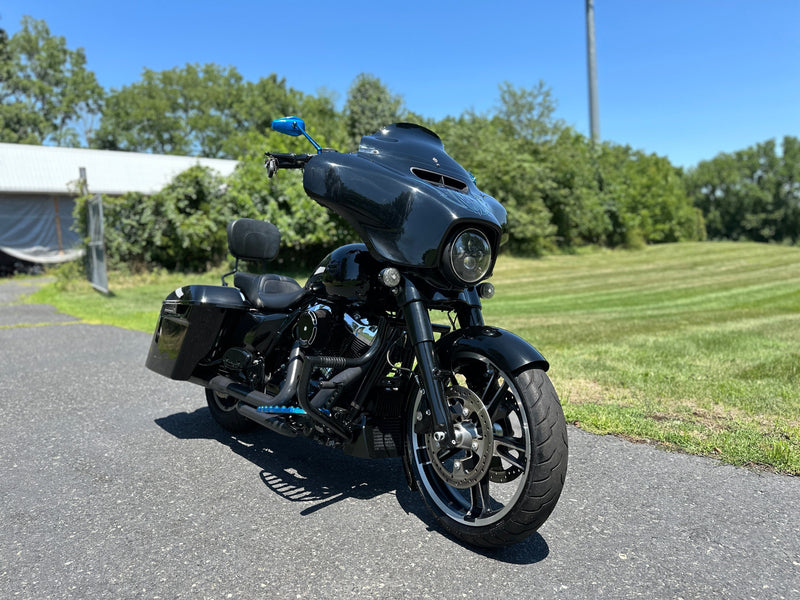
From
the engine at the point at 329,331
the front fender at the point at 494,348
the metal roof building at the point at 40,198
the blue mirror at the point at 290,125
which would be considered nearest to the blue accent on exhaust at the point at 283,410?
the engine at the point at 329,331

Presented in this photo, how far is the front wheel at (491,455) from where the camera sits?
2.53 m

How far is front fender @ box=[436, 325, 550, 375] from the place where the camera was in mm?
2594

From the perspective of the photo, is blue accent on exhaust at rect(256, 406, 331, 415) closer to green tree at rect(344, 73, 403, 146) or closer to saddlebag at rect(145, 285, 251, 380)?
saddlebag at rect(145, 285, 251, 380)

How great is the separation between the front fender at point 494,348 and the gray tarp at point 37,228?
23514 mm

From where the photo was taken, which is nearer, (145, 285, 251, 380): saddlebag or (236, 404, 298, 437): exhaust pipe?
(236, 404, 298, 437): exhaust pipe

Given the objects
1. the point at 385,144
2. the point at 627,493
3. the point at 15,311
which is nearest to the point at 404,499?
the point at 627,493

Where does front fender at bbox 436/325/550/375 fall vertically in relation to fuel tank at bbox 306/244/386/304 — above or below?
below

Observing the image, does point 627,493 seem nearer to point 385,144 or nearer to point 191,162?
point 385,144

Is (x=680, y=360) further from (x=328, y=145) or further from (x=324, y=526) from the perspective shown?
(x=328, y=145)

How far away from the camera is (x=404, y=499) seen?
3.30 m

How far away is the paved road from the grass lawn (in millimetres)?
517

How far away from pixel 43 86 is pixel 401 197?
218 feet

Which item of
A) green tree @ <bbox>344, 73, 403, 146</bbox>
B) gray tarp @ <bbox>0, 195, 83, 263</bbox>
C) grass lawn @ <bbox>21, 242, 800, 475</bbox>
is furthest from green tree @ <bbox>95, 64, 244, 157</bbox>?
grass lawn @ <bbox>21, 242, 800, 475</bbox>

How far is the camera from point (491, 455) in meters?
2.64
